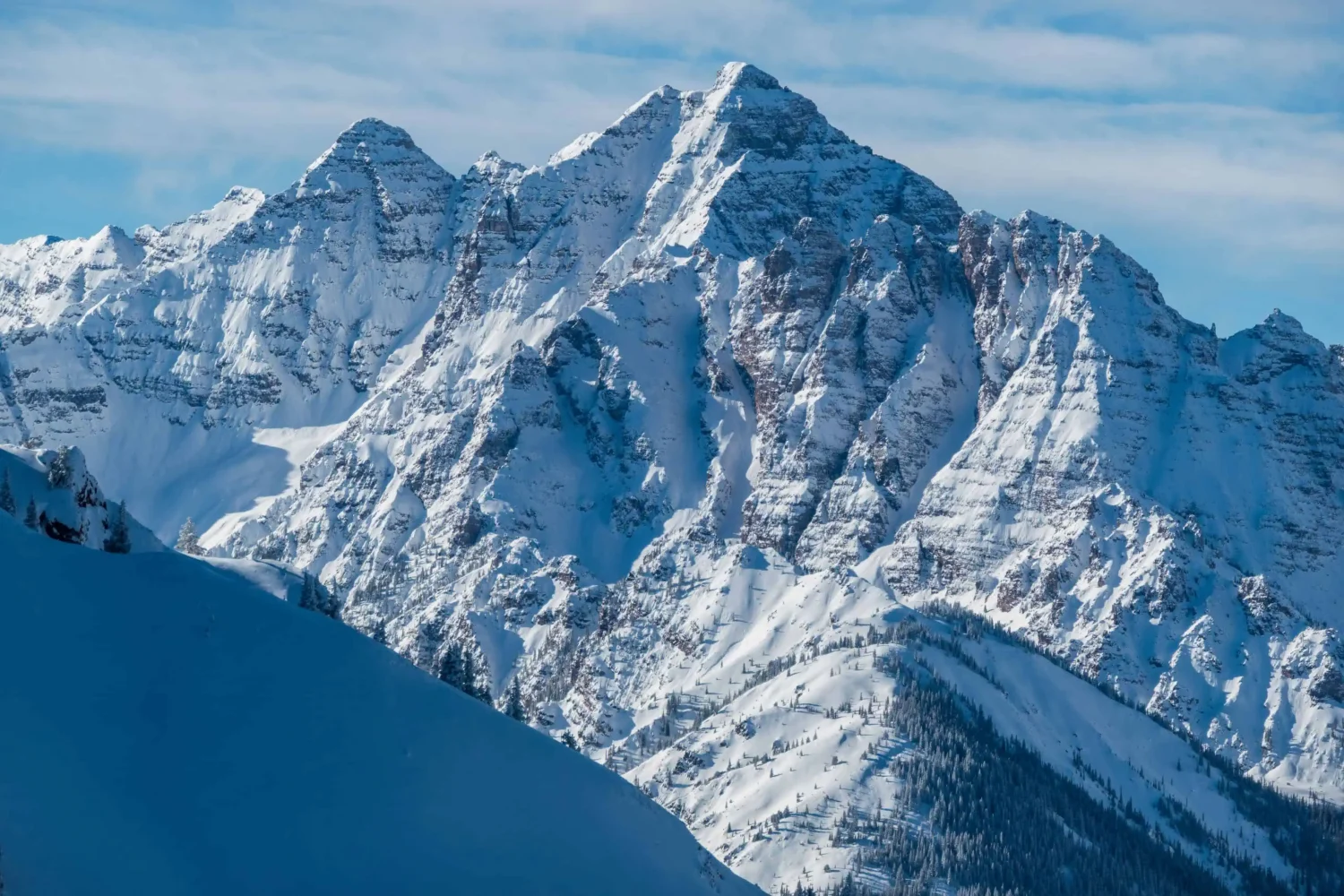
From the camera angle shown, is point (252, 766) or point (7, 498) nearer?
point (252, 766)

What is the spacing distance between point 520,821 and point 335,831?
16992 mm

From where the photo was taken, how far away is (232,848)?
137 metres

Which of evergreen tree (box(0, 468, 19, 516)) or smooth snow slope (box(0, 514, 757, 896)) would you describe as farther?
evergreen tree (box(0, 468, 19, 516))

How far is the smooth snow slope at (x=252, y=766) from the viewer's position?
135 meters

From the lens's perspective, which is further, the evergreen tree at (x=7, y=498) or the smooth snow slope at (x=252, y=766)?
the evergreen tree at (x=7, y=498)

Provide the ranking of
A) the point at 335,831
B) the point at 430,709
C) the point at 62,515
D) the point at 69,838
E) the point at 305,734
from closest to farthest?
the point at 69,838 → the point at 335,831 → the point at 305,734 → the point at 430,709 → the point at 62,515

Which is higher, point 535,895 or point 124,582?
point 124,582

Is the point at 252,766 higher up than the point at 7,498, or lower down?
lower down

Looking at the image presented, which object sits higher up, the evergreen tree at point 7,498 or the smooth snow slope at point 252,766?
the evergreen tree at point 7,498

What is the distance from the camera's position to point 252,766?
483 ft

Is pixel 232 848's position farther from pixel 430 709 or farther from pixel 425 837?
pixel 430 709

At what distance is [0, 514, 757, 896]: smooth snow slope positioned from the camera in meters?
135

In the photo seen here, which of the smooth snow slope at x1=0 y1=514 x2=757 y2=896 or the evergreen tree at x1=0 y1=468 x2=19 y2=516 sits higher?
the evergreen tree at x1=0 y1=468 x2=19 y2=516

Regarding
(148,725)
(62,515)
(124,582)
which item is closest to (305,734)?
(148,725)
